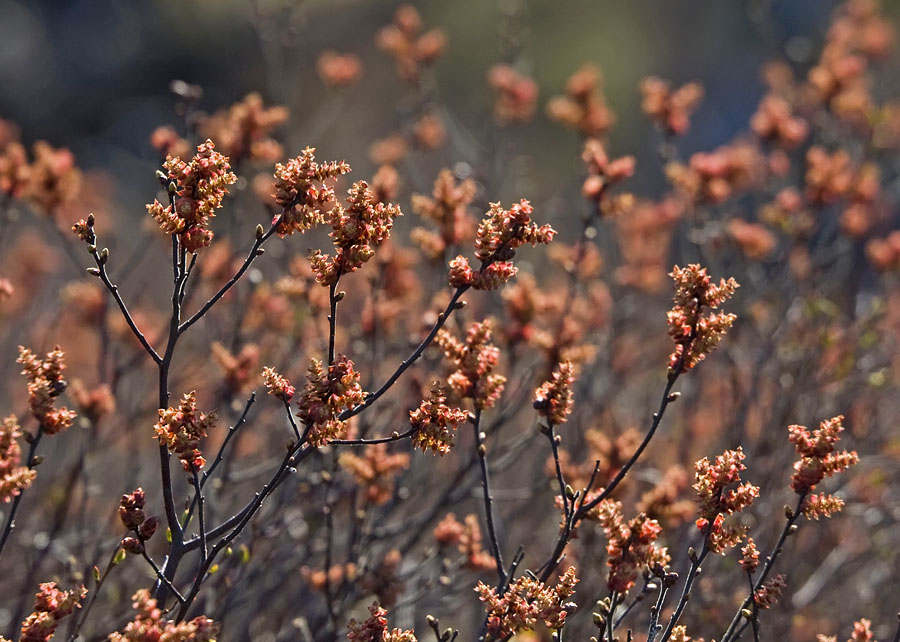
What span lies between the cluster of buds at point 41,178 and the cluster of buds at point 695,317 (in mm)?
2996

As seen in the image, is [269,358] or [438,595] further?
[269,358]

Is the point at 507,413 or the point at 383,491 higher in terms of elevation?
the point at 507,413

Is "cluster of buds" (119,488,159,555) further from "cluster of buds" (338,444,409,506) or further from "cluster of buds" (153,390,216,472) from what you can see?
"cluster of buds" (338,444,409,506)

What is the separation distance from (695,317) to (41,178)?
10.3 feet

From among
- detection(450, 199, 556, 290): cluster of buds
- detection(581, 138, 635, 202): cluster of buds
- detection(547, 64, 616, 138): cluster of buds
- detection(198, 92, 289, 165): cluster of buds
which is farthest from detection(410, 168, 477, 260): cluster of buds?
detection(547, 64, 616, 138): cluster of buds

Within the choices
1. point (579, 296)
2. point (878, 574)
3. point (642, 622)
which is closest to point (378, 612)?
point (642, 622)

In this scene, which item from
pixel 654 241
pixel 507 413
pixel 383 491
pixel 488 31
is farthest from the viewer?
pixel 488 31

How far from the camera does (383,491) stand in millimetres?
3635

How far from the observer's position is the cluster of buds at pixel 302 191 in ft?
8.15

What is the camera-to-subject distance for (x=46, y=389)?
8.79 ft

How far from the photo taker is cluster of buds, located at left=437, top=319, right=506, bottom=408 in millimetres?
2852

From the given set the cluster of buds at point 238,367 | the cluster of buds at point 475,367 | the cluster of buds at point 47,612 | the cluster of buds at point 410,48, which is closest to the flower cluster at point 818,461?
the cluster of buds at point 475,367

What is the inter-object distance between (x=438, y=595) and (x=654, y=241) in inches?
140

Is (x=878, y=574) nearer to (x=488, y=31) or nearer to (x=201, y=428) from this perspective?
(x=201, y=428)
